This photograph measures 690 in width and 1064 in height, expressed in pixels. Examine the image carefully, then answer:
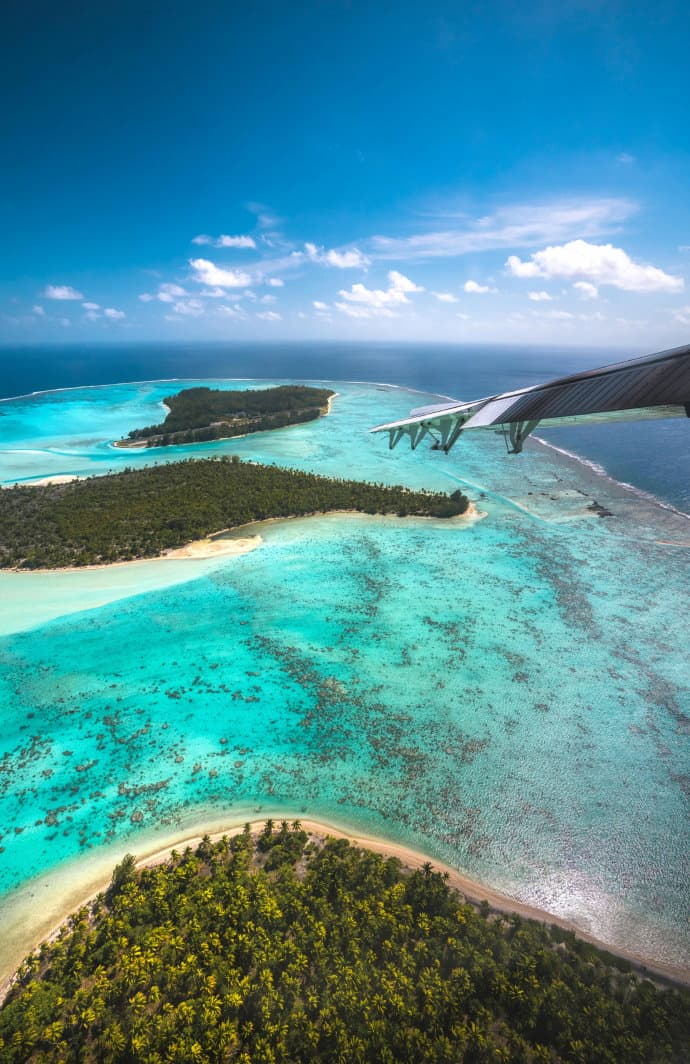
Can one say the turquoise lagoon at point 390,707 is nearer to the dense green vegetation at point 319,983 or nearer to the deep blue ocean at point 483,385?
the dense green vegetation at point 319,983

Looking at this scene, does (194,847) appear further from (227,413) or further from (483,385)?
(483,385)

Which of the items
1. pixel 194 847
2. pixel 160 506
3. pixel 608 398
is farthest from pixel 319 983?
pixel 160 506

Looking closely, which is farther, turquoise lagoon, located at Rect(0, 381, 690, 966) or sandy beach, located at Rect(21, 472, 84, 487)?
sandy beach, located at Rect(21, 472, 84, 487)

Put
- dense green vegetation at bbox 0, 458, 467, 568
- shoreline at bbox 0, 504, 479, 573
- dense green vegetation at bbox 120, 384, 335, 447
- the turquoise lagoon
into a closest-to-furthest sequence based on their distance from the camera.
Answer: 1. the turquoise lagoon
2. shoreline at bbox 0, 504, 479, 573
3. dense green vegetation at bbox 0, 458, 467, 568
4. dense green vegetation at bbox 120, 384, 335, 447

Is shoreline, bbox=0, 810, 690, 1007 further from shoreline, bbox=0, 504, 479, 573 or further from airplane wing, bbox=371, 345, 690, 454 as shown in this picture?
shoreline, bbox=0, 504, 479, 573

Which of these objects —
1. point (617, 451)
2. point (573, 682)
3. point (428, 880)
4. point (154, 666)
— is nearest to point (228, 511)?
point (154, 666)

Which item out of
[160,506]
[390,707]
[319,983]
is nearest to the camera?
[319,983]

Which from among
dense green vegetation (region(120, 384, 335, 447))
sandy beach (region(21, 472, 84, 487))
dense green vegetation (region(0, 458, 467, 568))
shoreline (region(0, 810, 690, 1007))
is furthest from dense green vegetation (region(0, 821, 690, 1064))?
dense green vegetation (region(120, 384, 335, 447))
